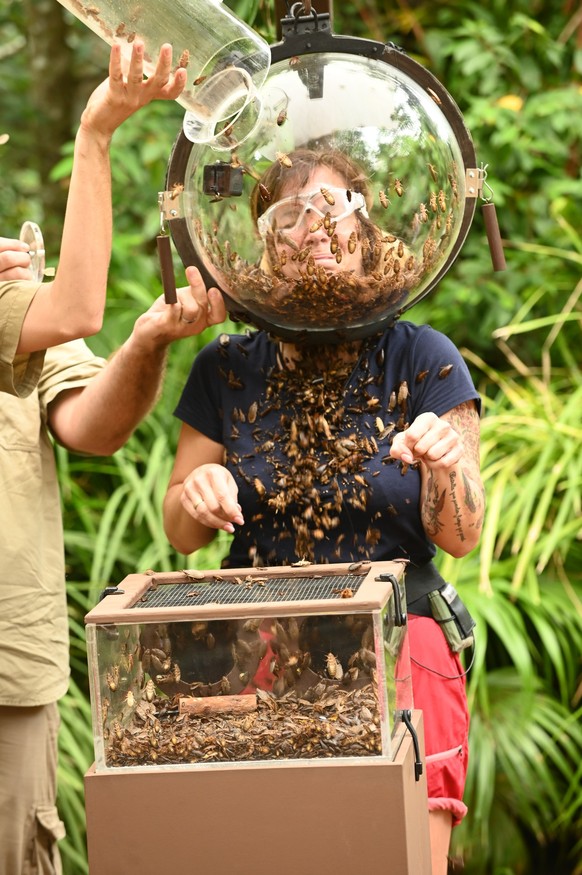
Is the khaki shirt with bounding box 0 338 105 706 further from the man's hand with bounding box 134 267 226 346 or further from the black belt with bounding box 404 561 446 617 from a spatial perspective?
the black belt with bounding box 404 561 446 617

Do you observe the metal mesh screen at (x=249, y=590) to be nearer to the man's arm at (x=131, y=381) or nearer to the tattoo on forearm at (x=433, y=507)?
the tattoo on forearm at (x=433, y=507)

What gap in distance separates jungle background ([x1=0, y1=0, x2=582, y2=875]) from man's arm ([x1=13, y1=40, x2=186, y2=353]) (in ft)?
3.23

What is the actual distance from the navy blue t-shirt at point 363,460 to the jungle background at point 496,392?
1.05 m

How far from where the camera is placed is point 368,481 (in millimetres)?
1798

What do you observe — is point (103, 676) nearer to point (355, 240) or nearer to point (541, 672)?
point (355, 240)

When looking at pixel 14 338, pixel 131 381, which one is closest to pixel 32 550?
pixel 131 381

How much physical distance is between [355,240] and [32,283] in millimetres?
577

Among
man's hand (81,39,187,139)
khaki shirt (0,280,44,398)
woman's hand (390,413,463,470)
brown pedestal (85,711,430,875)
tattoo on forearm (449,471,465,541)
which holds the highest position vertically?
man's hand (81,39,187,139)

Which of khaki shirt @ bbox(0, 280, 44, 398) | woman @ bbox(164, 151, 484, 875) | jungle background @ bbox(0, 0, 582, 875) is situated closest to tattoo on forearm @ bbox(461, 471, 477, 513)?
woman @ bbox(164, 151, 484, 875)

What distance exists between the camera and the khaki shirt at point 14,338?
186 centimetres

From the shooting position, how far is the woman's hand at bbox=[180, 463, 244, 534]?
1743mm

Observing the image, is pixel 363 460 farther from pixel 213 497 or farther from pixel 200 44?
pixel 200 44

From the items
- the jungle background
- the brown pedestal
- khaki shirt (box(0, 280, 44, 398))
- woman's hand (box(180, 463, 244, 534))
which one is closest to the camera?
the brown pedestal

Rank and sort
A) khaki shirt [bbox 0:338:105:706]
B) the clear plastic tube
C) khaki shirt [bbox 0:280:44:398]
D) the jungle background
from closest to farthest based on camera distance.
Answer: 1. the clear plastic tube
2. khaki shirt [bbox 0:280:44:398]
3. khaki shirt [bbox 0:338:105:706]
4. the jungle background
